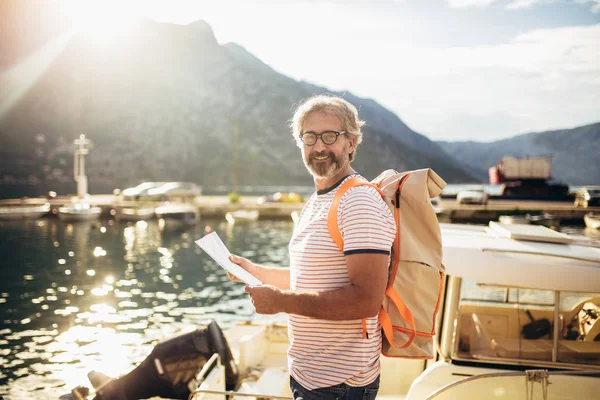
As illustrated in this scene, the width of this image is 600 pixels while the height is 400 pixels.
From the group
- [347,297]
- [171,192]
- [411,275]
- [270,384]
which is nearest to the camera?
[347,297]

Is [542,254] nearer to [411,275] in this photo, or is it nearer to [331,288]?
[411,275]

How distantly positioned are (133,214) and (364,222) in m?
53.3

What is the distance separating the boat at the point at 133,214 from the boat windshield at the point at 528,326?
5123 cm

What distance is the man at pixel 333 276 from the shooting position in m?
2.22

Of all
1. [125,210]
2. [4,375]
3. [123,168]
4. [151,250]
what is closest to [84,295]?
[4,375]

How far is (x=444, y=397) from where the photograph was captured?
4082mm

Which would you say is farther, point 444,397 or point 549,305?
point 549,305

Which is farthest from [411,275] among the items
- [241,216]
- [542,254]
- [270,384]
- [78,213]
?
[78,213]

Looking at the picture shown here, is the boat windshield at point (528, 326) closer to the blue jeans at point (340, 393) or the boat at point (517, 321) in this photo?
the boat at point (517, 321)

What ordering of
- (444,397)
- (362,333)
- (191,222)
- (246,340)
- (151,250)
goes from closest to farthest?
(362,333) → (444,397) → (246,340) → (151,250) → (191,222)

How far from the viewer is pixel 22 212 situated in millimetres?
52219

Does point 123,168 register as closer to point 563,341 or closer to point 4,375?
point 4,375

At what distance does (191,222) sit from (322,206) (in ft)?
159

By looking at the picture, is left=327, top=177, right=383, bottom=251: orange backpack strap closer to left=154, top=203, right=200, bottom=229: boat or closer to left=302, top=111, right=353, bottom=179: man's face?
left=302, top=111, right=353, bottom=179: man's face
